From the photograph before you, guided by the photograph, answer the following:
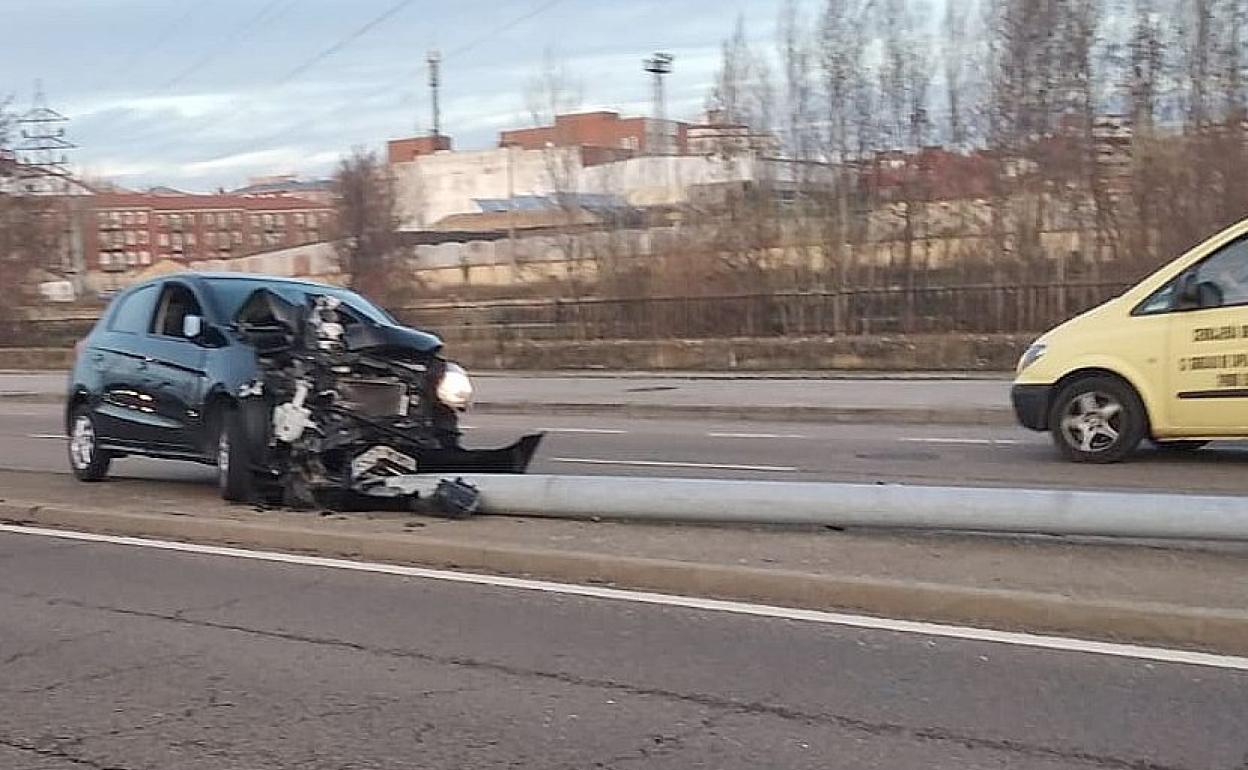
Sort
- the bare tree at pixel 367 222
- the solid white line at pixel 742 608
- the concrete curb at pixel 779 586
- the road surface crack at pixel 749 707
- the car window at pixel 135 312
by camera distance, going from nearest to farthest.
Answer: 1. the road surface crack at pixel 749 707
2. the solid white line at pixel 742 608
3. the concrete curb at pixel 779 586
4. the car window at pixel 135 312
5. the bare tree at pixel 367 222

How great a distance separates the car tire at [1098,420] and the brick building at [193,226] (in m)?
108

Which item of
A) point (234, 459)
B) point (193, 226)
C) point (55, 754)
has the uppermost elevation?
point (193, 226)

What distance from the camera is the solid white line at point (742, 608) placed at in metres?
6.55

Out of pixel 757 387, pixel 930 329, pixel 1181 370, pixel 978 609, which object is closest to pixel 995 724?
pixel 978 609

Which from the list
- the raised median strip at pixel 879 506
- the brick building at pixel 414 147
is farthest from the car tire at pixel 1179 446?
the brick building at pixel 414 147

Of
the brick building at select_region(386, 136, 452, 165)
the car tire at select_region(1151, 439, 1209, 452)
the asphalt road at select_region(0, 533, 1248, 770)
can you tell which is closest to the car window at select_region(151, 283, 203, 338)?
the asphalt road at select_region(0, 533, 1248, 770)

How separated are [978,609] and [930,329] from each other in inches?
1012

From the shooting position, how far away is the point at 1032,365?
13266 millimetres

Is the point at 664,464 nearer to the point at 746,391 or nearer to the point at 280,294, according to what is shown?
the point at 280,294

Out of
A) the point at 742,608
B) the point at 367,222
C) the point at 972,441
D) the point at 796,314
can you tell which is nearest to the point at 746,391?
the point at 972,441

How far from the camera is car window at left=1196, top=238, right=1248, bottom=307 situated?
12.2 m

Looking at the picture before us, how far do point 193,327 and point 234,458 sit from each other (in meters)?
1.33

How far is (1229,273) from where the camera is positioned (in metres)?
12.3

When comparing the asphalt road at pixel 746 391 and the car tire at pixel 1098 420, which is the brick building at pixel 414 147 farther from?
the car tire at pixel 1098 420
